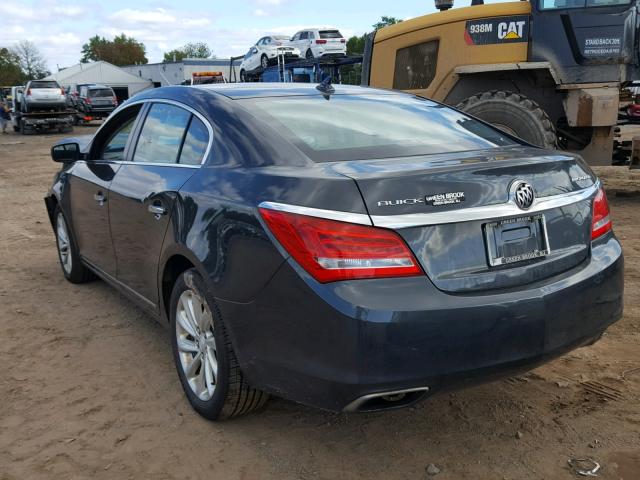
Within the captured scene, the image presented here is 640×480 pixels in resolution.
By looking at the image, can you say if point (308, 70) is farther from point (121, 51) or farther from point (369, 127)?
point (121, 51)

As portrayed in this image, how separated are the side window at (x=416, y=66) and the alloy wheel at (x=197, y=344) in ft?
20.1

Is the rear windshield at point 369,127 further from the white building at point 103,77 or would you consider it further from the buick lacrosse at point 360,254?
the white building at point 103,77

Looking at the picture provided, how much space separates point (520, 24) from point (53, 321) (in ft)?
20.5

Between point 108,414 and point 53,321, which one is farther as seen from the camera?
point 53,321

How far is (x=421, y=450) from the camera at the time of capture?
2.86 meters

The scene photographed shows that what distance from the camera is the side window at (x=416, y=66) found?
8.38 meters

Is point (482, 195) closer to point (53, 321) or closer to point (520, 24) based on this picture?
point (53, 321)

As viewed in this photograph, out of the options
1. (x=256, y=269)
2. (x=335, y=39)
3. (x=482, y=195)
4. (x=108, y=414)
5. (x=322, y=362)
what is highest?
(x=335, y=39)

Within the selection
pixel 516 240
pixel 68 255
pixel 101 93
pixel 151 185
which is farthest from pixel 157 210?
pixel 101 93

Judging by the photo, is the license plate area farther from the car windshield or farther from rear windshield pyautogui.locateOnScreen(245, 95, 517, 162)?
the car windshield

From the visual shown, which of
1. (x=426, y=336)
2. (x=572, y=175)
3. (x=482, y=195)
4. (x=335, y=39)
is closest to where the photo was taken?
(x=426, y=336)

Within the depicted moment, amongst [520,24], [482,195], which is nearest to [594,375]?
[482,195]

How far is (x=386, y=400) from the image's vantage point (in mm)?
2453

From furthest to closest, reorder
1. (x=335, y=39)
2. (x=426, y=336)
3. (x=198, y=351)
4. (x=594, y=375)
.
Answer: (x=335, y=39) → (x=594, y=375) → (x=198, y=351) → (x=426, y=336)
